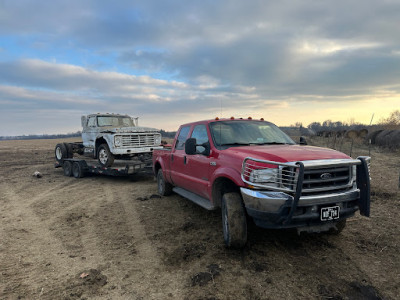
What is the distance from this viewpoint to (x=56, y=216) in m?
6.25

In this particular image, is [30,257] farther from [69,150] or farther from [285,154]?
[69,150]

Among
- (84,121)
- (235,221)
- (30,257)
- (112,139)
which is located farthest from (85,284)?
(84,121)

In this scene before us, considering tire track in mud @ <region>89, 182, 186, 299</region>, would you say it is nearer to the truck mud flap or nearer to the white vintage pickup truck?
the truck mud flap

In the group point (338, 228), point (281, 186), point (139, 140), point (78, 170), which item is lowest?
point (338, 228)

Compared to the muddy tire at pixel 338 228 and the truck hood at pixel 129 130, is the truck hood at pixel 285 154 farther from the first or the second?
the truck hood at pixel 129 130

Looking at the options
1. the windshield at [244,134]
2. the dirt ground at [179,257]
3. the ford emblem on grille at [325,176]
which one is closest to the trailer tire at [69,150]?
the dirt ground at [179,257]

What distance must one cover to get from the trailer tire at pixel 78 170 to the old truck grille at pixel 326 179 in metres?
9.30

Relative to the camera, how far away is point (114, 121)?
11.8m

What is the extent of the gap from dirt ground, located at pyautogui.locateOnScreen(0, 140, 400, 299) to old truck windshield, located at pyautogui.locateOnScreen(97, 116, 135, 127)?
17.4ft

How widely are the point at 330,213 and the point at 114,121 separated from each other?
994cm

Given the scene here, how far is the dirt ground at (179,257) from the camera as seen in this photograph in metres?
3.23

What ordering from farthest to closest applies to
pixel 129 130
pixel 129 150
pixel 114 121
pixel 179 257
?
pixel 114 121, pixel 129 130, pixel 129 150, pixel 179 257

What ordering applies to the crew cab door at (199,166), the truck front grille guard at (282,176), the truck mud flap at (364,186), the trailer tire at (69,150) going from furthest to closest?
the trailer tire at (69,150)
the crew cab door at (199,166)
the truck mud flap at (364,186)
the truck front grille guard at (282,176)

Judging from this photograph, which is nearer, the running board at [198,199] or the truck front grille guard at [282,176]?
the truck front grille guard at [282,176]
